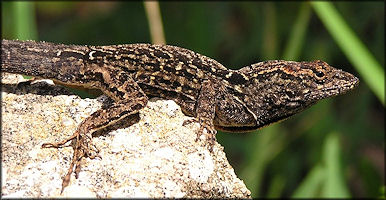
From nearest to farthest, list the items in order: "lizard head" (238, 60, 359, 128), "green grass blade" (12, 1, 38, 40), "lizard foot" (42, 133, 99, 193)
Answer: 1. "lizard foot" (42, 133, 99, 193)
2. "lizard head" (238, 60, 359, 128)
3. "green grass blade" (12, 1, 38, 40)

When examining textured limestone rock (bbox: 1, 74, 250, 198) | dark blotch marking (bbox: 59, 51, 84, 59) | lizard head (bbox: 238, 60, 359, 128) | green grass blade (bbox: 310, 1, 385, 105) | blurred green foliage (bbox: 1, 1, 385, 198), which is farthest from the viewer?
blurred green foliage (bbox: 1, 1, 385, 198)

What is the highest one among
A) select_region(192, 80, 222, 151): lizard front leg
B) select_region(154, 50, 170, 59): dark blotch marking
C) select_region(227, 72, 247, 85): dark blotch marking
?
select_region(154, 50, 170, 59): dark blotch marking

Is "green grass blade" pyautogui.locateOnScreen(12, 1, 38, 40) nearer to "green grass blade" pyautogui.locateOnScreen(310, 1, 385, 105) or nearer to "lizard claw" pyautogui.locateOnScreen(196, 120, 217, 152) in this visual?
"lizard claw" pyautogui.locateOnScreen(196, 120, 217, 152)

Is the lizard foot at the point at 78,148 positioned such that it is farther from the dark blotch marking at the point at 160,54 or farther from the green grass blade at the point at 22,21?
the green grass blade at the point at 22,21

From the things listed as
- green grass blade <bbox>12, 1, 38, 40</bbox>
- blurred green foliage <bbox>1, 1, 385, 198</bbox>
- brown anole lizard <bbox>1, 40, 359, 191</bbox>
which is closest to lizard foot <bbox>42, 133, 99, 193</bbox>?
brown anole lizard <bbox>1, 40, 359, 191</bbox>

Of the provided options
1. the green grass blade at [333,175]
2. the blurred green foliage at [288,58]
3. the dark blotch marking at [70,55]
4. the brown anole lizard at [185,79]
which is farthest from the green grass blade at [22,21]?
the green grass blade at [333,175]

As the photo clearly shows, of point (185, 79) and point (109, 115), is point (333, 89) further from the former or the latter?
point (109, 115)

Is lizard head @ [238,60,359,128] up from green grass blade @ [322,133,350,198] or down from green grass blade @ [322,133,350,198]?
up

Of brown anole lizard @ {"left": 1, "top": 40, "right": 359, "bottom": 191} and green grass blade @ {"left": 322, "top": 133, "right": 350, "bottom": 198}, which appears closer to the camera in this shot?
brown anole lizard @ {"left": 1, "top": 40, "right": 359, "bottom": 191}

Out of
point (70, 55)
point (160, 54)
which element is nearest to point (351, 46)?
point (160, 54)
